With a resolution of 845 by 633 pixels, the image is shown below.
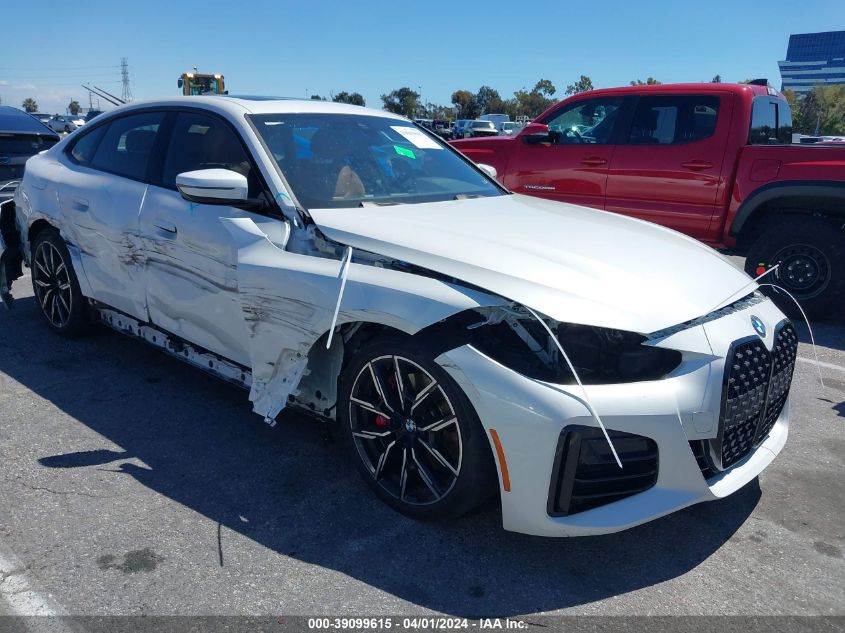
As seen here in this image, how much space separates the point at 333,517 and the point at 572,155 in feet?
18.0

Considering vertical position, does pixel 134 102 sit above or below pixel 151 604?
above

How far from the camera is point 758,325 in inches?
117

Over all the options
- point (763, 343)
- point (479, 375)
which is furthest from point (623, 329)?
point (763, 343)

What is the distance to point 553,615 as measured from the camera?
97.7 inches

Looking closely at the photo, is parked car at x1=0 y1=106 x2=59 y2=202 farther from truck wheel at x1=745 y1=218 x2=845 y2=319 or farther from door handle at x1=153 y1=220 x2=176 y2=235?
truck wheel at x1=745 y1=218 x2=845 y2=319

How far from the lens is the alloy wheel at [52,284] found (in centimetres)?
495

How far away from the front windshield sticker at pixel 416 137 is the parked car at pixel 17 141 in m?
5.28

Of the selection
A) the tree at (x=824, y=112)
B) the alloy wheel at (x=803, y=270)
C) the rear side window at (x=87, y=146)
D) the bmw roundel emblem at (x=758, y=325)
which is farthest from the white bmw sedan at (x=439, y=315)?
the tree at (x=824, y=112)

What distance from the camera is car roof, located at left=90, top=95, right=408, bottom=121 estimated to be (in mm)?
3885

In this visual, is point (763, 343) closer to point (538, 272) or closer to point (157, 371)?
point (538, 272)

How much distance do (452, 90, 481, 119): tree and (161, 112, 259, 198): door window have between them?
80047 millimetres

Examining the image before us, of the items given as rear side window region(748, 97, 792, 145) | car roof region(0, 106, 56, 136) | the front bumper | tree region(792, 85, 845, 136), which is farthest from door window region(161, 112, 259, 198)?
tree region(792, 85, 845, 136)

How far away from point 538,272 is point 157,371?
295 centimetres

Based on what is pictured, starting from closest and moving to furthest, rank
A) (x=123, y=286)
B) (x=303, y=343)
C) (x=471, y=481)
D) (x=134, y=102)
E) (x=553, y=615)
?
(x=553, y=615)
(x=471, y=481)
(x=303, y=343)
(x=123, y=286)
(x=134, y=102)
